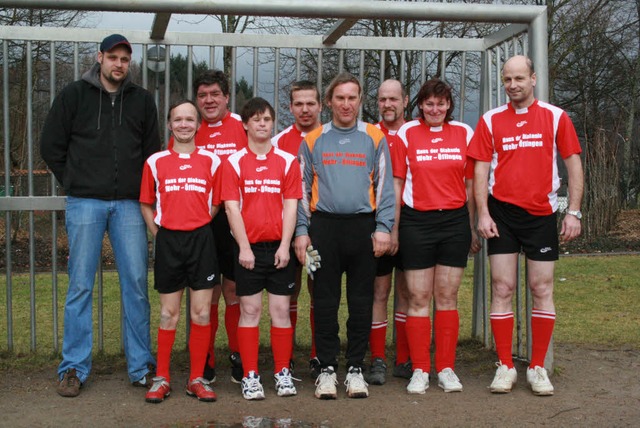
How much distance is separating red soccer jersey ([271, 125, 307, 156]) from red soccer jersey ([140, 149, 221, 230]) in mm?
665

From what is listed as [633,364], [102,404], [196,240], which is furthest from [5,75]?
[633,364]

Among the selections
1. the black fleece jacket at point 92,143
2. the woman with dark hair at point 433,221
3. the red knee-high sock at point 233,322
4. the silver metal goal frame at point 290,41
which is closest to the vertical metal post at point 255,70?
the silver metal goal frame at point 290,41

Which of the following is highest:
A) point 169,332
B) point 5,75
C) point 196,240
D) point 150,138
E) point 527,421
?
point 5,75

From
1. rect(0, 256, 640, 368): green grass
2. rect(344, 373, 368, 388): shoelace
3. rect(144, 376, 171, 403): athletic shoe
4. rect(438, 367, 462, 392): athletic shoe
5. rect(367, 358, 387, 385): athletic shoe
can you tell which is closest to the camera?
rect(144, 376, 171, 403): athletic shoe

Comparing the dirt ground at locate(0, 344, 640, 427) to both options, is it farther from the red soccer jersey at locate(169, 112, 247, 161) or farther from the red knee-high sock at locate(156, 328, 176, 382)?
the red soccer jersey at locate(169, 112, 247, 161)

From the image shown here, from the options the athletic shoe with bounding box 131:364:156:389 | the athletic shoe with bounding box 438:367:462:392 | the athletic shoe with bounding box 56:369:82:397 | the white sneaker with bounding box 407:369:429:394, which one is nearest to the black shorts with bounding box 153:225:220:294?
the athletic shoe with bounding box 131:364:156:389

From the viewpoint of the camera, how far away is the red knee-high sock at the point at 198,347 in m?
5.22

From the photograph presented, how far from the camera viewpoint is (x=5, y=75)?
6.26 meters

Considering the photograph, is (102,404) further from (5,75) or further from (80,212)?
(5,75)

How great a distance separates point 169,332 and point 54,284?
1513 millimetres

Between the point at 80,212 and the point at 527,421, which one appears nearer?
the point at 527,421

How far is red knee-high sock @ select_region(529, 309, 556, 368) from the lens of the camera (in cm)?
538

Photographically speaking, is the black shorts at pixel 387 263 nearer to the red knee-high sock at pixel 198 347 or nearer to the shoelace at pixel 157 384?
the red knee-high sock at pixel 198 347

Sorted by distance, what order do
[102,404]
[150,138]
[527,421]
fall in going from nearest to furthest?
1. [527,421]
2. [102,404]
3. [150,138]
